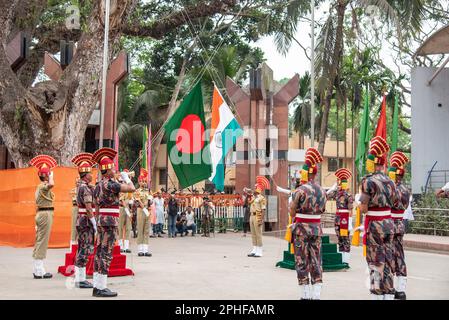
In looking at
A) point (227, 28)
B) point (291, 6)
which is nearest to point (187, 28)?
point (227, 28)

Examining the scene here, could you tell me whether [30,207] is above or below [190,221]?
above

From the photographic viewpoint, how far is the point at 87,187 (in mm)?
9609

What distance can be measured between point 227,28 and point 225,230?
16.8m

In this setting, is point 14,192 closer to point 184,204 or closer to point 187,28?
point 184,204

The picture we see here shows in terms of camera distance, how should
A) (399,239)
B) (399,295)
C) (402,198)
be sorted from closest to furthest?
(399,239)
(399,295)
(402,198)

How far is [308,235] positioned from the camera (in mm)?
8039

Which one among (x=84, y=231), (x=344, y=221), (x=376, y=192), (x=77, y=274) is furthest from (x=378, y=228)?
(x=344, y=221)

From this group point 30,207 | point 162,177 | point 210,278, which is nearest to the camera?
point 210,278

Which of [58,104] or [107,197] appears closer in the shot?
[107,197]

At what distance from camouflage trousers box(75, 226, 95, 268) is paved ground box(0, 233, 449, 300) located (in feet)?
1.54

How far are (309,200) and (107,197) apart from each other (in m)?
3.03

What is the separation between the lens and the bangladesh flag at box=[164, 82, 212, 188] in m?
13.4

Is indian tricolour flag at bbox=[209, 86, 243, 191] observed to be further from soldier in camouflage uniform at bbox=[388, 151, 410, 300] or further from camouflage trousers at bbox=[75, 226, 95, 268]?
soldier in camouflage uniform at bbox=[388, 151, 410, 300]

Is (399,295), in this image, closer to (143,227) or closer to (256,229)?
(256,229)
